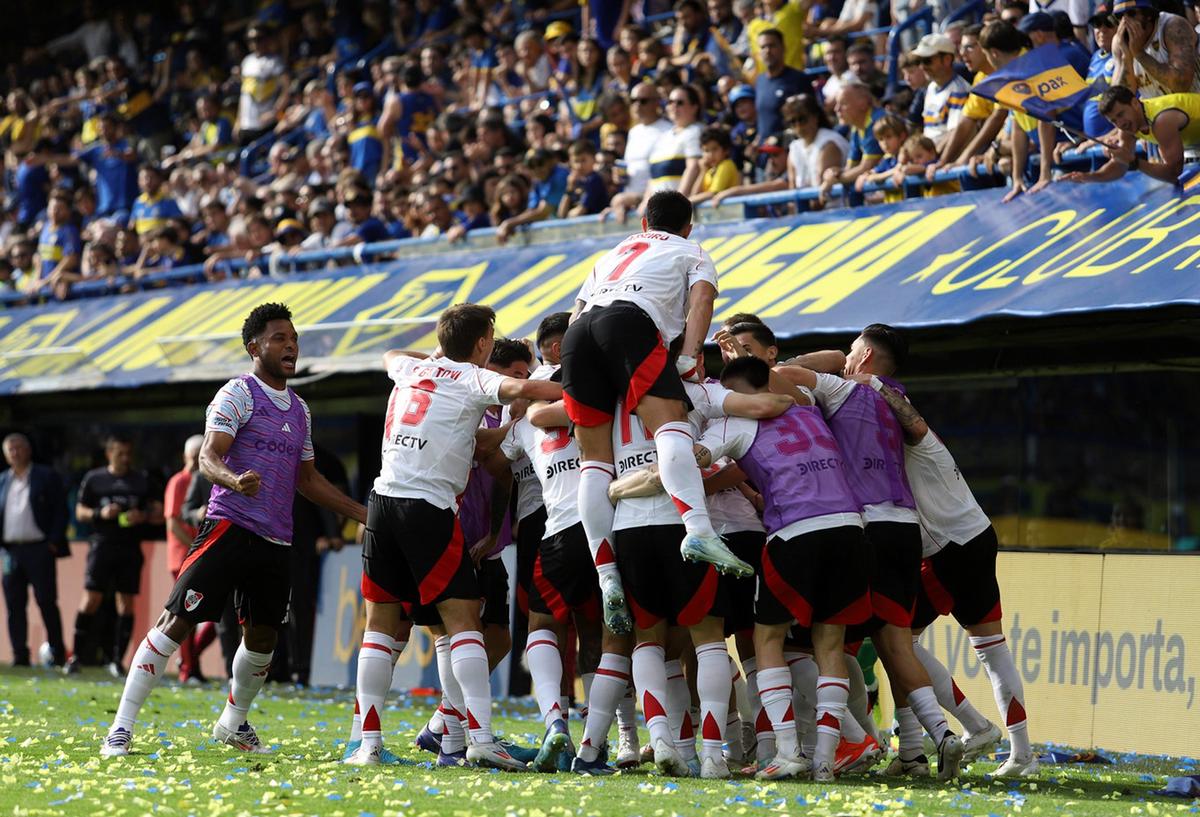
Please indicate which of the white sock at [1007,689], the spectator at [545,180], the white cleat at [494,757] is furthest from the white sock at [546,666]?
the spectator at [545,180]

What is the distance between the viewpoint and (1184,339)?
11625mm

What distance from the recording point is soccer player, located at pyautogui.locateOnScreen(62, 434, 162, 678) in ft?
53.9

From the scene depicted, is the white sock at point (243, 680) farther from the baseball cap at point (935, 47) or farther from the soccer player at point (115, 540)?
the soccer player at point (115, 540)

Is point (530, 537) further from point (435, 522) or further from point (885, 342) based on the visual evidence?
point (885, 342)

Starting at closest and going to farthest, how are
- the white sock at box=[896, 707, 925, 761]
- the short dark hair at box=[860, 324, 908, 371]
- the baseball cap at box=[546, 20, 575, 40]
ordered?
the white sock at box=[896, 707, 925, 761], the short dark hair at box=[860, 324, 908, 371], the baseball cap at box=[546, 20, 575, 40]

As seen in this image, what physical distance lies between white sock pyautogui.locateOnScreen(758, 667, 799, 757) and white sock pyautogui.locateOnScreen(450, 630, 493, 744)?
129 centimetres

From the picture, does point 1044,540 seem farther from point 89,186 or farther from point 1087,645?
point 89,186

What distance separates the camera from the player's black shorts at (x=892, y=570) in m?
8.34

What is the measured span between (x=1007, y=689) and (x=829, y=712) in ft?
4.23

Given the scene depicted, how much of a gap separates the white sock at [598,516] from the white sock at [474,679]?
69 cm

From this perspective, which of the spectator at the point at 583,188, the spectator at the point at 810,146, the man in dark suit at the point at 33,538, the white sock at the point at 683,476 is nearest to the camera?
the white sock at the point at 683,476

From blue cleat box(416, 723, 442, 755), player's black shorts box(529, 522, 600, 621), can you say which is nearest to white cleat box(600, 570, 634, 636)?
player's black shorts box(529, 522, 600, 621)

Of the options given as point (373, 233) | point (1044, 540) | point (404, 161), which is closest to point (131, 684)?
point (1044, 540)

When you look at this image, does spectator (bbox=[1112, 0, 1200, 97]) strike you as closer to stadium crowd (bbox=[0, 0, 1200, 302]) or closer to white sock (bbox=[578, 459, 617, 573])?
stadium crowd (bbox=[0, 0, 1200, 302])
